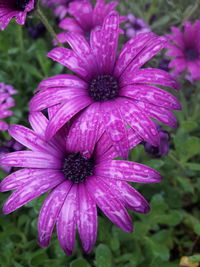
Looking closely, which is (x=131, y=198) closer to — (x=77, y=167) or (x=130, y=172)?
(x=130, y=172)

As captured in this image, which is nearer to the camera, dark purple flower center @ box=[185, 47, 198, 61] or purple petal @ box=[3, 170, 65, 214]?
purple petal @ box=[3, 170, 65, 214]

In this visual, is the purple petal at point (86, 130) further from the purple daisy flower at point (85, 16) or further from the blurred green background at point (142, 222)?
the purple daisy flower at point (85, 16)

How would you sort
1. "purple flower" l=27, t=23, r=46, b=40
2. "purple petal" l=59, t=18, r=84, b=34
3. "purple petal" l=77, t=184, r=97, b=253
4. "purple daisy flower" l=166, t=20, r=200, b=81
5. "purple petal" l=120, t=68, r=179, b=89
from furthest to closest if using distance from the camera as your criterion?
1. "purple flower" l=27, t=23, r=46, b=40
2. "purple petal" l=59, t=18, r=84, b=34
3. "purple daisy flower" l=166, t=20, r=200, b=81
4. "purple petal" l=120, t=68, r=179, b=89
5. "purple petal" l=77, t=184, r=97, b=253

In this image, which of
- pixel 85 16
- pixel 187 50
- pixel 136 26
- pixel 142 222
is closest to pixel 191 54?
pixel 187 50

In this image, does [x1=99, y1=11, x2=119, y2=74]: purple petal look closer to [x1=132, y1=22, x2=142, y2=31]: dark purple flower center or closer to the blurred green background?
the blurred green background

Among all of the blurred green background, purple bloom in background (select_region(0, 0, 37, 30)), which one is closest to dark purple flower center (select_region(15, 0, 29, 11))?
purple bloom in background (select_region(0, 0, 37, 30))

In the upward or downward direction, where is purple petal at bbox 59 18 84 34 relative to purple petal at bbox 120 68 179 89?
upward

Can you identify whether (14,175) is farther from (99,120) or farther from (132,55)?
(132,55)
